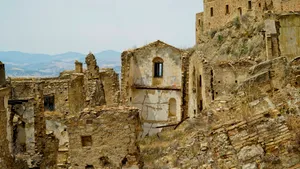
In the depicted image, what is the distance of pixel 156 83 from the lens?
81.3 feet

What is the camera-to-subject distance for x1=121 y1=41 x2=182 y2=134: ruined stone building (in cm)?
2433

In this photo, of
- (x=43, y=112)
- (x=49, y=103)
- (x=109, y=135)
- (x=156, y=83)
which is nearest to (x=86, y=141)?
(x=109, y=135)

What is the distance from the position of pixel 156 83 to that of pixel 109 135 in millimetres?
14848

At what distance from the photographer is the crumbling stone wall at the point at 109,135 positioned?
10.0m

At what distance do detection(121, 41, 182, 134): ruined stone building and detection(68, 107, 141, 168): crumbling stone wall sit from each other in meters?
14.0

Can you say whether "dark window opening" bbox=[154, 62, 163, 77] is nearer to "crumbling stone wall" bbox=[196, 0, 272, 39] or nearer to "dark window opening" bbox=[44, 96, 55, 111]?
"dark window opening" bbox=[44, 96, 55, 111]

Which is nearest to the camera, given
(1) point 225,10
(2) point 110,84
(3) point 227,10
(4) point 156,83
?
(4) point 156,83

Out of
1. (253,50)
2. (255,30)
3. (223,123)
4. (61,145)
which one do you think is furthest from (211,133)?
(255,30)

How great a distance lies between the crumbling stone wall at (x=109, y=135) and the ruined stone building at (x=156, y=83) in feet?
46.1

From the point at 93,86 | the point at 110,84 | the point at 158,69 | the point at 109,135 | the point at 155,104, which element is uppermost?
the point at 158,69

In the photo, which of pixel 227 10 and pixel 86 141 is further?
pixel 227 10

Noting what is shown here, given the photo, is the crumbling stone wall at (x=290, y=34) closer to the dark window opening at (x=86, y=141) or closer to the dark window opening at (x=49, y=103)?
the dark window opening at (x=86, y=141)

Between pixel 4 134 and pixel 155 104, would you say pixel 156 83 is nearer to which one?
pixel 155 104

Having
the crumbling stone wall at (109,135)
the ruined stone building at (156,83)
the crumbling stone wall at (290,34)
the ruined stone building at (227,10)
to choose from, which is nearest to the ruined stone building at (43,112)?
the crumbling stone wall at (109,135)
